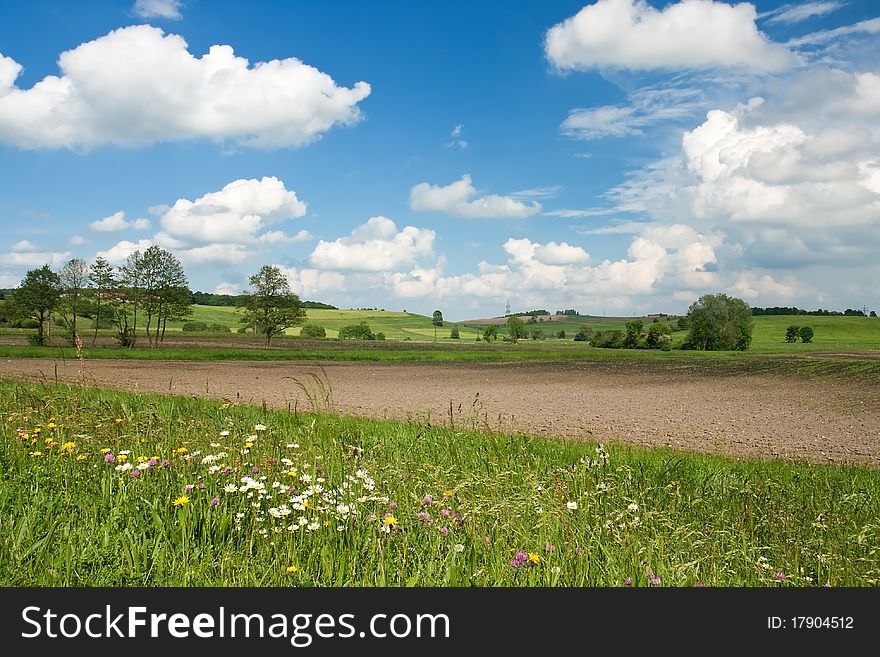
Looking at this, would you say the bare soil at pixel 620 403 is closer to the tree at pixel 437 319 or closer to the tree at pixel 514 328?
the tree at pixel 514 328

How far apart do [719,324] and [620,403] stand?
9302 cm

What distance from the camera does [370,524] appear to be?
4.89 meters

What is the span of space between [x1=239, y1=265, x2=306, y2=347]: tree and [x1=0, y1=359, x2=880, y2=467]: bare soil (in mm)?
33157

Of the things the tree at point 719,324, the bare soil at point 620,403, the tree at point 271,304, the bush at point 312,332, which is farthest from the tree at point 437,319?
the bare soil at point 620,403

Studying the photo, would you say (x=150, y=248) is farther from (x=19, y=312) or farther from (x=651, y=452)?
(x=651, y=452)

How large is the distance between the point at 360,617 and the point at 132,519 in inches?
99.8

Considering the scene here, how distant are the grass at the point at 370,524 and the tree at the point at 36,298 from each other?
62.5 m

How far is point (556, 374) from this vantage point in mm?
39969

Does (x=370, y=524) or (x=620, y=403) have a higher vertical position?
(x=370, y=524)

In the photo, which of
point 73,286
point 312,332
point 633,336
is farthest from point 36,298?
point 633,336

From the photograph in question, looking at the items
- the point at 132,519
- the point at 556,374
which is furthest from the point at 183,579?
the point at 556,374

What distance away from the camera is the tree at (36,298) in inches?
2413

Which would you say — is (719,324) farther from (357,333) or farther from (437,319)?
(437,319)

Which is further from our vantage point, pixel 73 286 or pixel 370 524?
pixel 73 286
